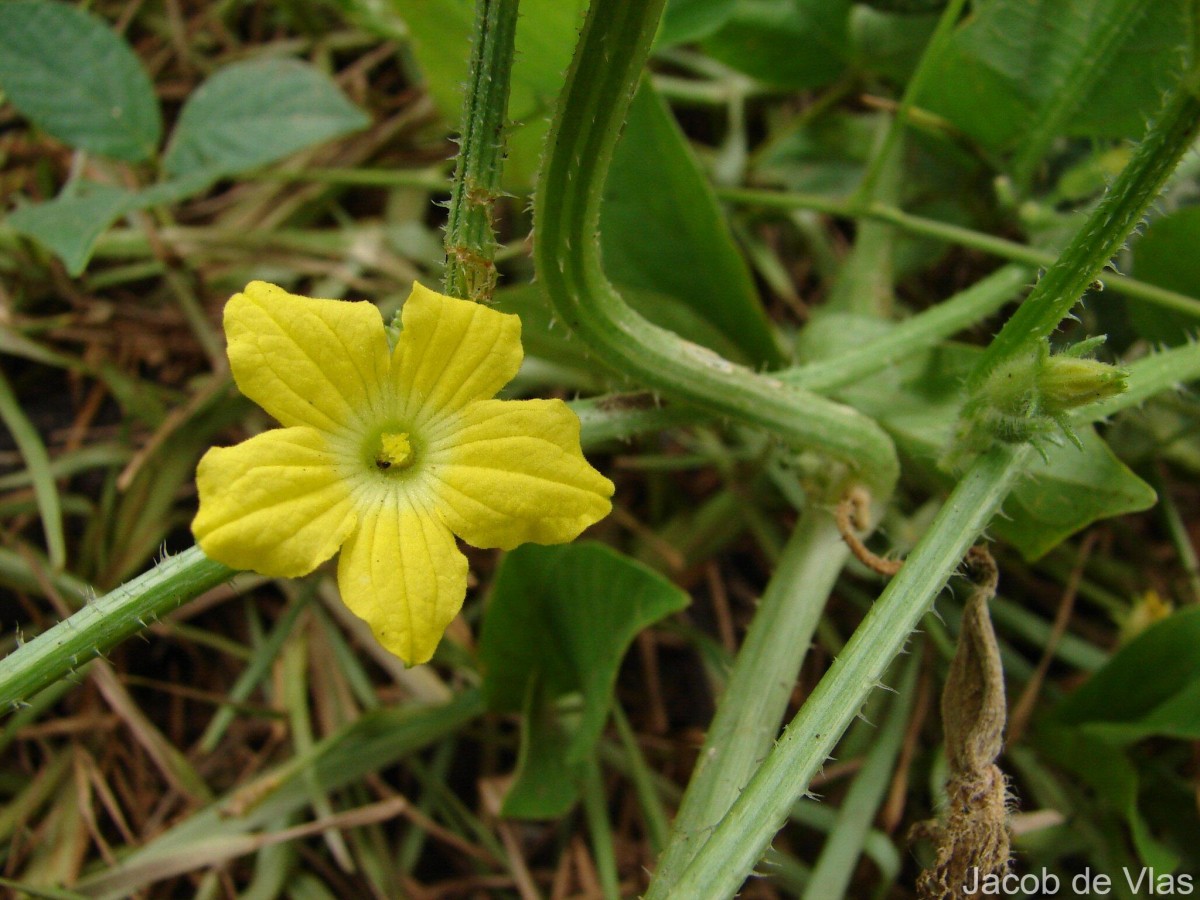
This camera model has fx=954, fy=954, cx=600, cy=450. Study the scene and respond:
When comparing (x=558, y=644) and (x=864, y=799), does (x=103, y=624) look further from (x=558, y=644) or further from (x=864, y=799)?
(x=864, y=799)

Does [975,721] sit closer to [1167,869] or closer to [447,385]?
[1167,869]

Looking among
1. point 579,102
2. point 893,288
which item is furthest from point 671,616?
point 579,102

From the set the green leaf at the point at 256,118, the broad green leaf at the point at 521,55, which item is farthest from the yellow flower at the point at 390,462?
the green leaf at the point at 256,118

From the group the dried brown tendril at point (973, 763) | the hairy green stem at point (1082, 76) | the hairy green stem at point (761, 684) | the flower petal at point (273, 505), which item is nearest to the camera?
the flower petal at point (273, 505)

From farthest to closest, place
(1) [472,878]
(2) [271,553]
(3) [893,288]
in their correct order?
(3) [893,288] → (1) [472,878] → (2) [271,553]

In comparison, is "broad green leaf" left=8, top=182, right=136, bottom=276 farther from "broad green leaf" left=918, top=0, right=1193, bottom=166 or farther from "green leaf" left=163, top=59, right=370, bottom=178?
"broad green leaf" left=918, top=0, right=1193, bottom=166

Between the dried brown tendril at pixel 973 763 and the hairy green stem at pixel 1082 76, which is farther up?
the hairy green stem at pixel 1082 76

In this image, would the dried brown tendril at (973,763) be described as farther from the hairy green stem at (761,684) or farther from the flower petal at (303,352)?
the flower petal at (303,352)
